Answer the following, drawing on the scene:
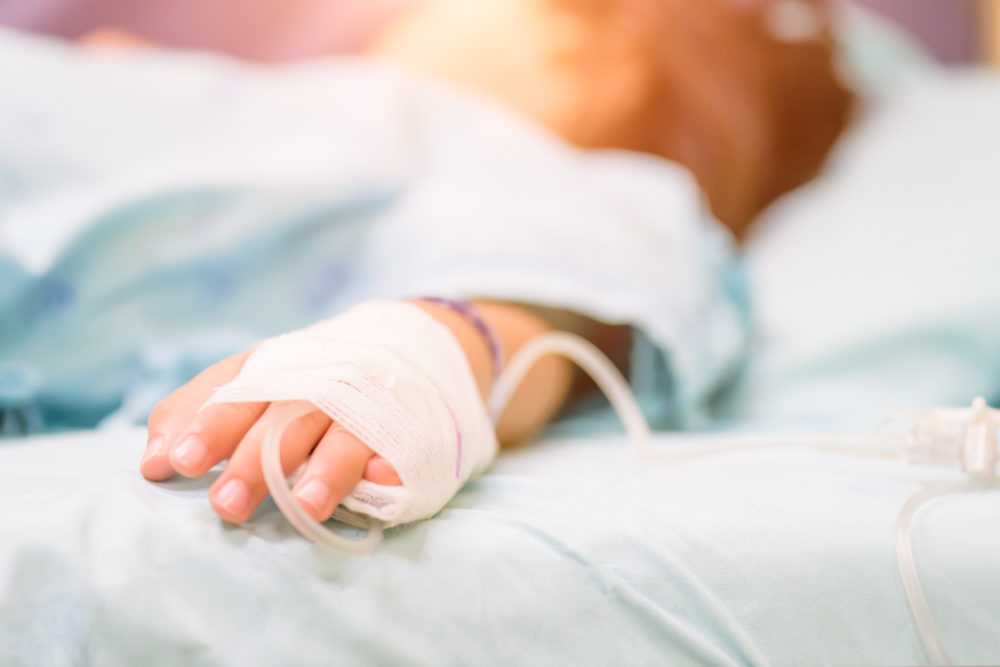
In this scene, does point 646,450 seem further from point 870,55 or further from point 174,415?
point 870,55

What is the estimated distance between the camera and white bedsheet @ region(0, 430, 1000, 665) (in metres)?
0.27

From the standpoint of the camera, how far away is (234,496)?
0.28 meters

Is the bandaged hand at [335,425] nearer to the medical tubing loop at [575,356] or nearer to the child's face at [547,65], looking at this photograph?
the medical tubing loop at [575,356]

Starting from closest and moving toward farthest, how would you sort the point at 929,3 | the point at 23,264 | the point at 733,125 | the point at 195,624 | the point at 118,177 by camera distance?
the point at 195,624 → the point at 23,264 → the point at 118,177 → the point at 733,125 → the point at 929,3

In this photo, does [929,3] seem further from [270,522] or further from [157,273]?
[270,522]

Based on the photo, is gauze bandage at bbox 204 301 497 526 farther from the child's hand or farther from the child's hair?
the child's hair

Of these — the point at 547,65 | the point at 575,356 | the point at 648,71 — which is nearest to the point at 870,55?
the point at 648,71

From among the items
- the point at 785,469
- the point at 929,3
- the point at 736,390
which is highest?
the point at 929,3

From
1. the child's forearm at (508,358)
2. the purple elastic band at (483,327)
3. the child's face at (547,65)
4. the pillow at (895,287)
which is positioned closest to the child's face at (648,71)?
the child's face at (547,65)

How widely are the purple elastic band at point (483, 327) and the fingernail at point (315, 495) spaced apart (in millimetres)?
199

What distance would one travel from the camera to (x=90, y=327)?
1.84 feet

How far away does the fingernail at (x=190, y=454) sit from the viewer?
11.3 inches

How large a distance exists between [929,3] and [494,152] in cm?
114

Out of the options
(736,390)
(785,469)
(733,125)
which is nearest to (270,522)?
(785,469)
